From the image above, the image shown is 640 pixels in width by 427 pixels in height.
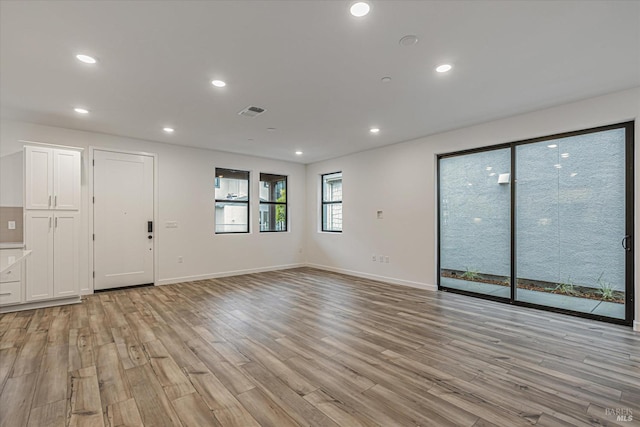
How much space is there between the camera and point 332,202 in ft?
24.5

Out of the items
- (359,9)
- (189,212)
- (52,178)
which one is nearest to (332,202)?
(189,212)

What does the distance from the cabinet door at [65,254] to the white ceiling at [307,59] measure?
1508 mm

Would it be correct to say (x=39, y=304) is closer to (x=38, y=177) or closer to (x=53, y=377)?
(x=38, y=177)

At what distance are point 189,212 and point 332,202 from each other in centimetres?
328

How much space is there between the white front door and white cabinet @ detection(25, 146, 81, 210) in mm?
604

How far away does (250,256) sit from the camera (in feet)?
22.9

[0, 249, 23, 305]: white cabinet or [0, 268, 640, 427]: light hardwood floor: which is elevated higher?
[0, 249, 23, 305]: white cabinet

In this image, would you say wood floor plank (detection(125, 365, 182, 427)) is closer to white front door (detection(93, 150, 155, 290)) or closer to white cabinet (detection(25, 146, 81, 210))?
white cabinet (detection(25, 146, 81, 210))

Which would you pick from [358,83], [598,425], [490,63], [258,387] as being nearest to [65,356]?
[258,387]

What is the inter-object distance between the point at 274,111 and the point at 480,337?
12.1 ft

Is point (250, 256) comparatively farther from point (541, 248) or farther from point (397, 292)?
point (541, 248)

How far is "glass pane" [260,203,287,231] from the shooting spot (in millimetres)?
7332

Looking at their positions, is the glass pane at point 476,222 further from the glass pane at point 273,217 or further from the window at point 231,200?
the window at point 231,200

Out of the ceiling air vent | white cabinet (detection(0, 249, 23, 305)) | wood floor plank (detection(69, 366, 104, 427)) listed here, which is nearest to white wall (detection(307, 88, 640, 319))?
the ceiling air vent
